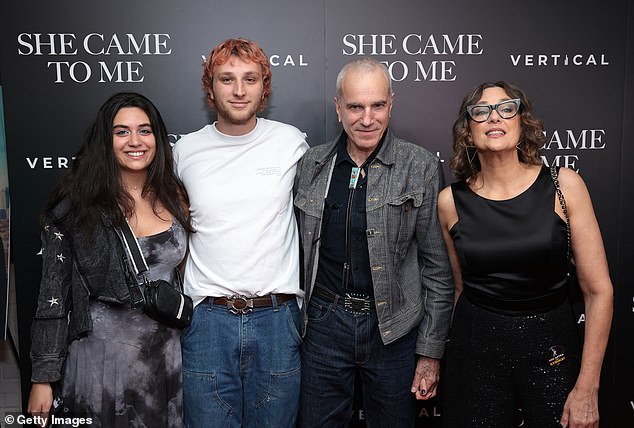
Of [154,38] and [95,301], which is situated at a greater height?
[154,38]

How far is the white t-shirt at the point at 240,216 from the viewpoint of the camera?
2.12 meters

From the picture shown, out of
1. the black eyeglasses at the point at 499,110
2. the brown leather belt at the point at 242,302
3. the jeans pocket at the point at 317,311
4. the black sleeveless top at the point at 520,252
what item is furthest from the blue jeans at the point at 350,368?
the black eyeglasses at the point at 499,110

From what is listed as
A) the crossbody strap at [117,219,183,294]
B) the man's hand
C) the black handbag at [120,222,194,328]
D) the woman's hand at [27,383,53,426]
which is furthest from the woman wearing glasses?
the woman's hand at [27,383,53,426]

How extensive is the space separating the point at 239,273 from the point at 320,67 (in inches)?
42.4

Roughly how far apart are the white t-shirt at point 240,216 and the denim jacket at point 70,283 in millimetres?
297

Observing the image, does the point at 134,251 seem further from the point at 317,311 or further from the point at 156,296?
the point at 317,311

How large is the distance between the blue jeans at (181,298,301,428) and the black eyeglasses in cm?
100

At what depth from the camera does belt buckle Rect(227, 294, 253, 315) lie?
6.97 ft

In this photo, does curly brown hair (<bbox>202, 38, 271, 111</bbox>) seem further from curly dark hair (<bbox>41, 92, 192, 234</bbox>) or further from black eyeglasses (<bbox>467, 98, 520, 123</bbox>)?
black eyeglasses (<bbox>467, 98, 520, 123</bbox>)

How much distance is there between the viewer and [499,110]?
1951mm

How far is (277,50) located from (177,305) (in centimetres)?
126

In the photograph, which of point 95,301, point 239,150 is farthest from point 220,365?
point 239,150

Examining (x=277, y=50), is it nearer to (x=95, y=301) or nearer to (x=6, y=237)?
(x=95, y=301)

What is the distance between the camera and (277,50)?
2627 mm
